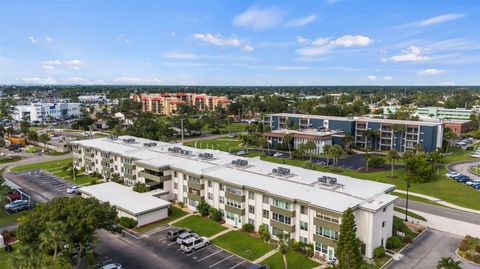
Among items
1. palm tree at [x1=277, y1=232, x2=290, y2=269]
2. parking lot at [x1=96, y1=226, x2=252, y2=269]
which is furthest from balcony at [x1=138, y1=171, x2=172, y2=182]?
palm tree at [x1=277, y1=232, x2=290, y2=269]

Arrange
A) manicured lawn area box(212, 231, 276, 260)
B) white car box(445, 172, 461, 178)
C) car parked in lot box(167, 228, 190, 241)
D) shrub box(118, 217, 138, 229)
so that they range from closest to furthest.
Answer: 1. manicured lawn area box(212, 231, 276, 260)
2. car parked in lot box(167, 228, 190, 241)
3. shrub box(118, 217, 138, 229)
4. white car box(445, 172, 461, 178)

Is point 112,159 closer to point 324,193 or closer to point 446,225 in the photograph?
point 324,193

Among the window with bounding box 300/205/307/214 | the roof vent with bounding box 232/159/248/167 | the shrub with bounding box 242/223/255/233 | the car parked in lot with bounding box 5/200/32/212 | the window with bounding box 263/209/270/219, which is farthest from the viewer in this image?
the roof vent with bounding box 232/159/248/167

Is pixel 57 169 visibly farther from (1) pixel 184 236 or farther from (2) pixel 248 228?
(2) pixel 248 228

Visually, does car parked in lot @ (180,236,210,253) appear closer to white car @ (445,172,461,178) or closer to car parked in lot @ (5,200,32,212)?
car parked in lot @ (5,200,32,212)

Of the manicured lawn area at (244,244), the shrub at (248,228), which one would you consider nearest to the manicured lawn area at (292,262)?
the manicured lawn area at (244,244)

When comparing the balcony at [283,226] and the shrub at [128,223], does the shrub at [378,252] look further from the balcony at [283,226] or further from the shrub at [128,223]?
the shrub at [128,223]

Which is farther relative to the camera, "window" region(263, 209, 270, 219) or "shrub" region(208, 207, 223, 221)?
"shrub" region(208, 207, 223, 221)
